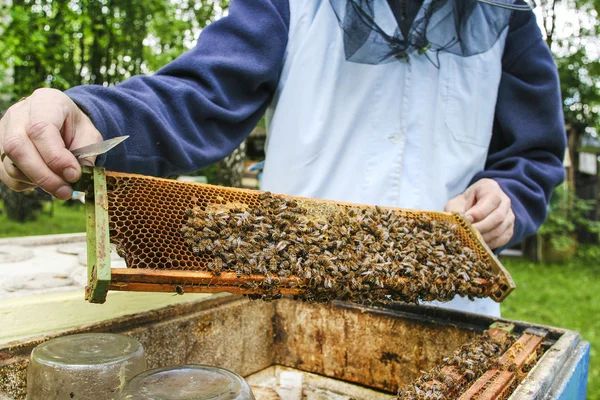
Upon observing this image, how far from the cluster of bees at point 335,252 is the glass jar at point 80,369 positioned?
40cm

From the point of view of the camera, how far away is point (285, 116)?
2986 mm

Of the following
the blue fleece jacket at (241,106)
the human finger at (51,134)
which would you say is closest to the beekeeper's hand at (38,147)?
the human finger at (51,134)

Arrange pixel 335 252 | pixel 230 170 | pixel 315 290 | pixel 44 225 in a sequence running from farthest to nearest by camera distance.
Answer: pixel 44 225, pixel 230 170, pixel 335 252, pixel 315 290

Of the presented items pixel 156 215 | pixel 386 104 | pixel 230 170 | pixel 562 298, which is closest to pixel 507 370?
pixel 156 215

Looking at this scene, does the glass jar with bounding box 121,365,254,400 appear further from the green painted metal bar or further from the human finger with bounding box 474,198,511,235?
the human finger with bounding box 474,198,511,235

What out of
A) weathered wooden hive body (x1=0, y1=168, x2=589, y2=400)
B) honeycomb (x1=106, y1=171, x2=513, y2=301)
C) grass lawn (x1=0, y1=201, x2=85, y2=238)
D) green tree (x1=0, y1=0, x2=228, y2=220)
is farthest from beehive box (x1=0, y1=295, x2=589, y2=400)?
grass lawn (x1=0, y1=201, x2=85, y2=238)

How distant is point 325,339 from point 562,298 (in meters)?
8.59

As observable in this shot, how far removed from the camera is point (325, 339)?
2.67 metres

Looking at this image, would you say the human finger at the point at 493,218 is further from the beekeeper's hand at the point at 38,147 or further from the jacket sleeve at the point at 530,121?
the beekeeper's hand at the point at 38,147

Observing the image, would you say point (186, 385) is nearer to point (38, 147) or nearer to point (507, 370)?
point (38, 147)

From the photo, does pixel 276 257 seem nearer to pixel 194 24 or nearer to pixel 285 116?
pixel 285 116

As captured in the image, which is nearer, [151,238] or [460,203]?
[151,238]

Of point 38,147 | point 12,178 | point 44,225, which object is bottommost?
point 44,225

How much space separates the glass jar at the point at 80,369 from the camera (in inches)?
61.7
